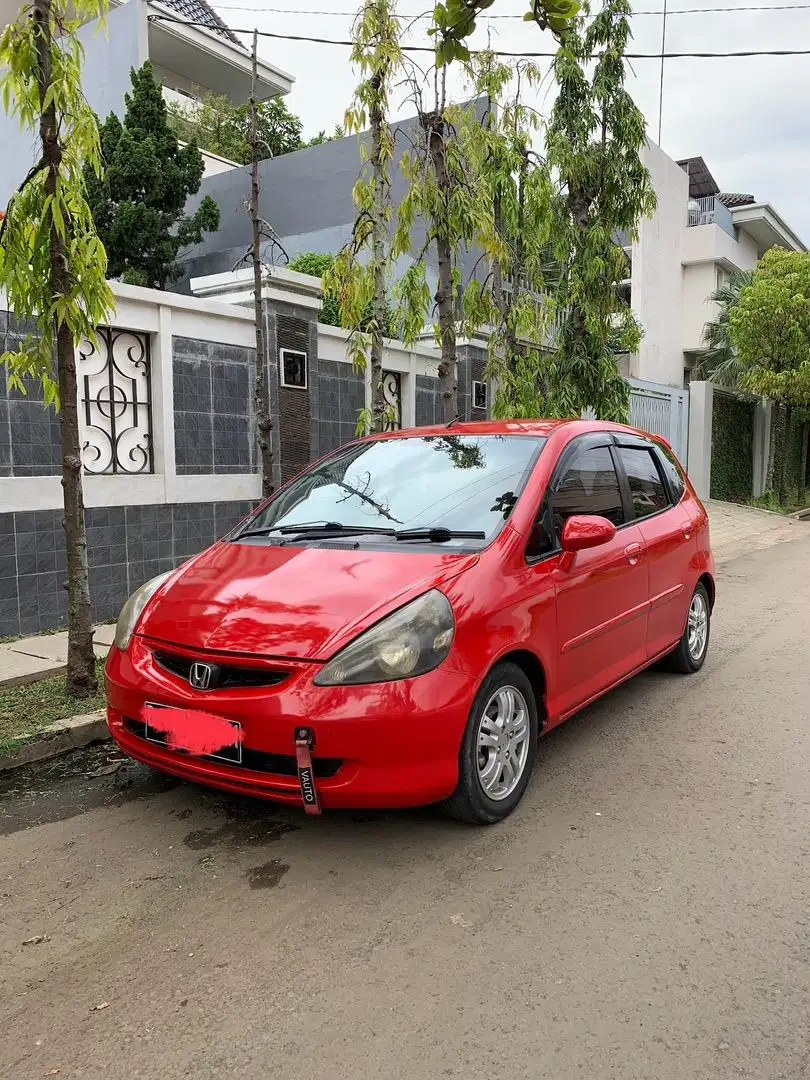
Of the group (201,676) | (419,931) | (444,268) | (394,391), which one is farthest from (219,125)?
(419,931)

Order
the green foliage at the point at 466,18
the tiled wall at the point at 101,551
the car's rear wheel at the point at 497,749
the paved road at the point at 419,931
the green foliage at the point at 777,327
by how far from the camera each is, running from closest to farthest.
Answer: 1. the paved road at the point at 419,931
2. the green foliage at the point at 466,18
3. the car's rear wheel at the point at 497,749
4. the tiled wall at the point at 101,551
5. the green foliage at the point at 777,327

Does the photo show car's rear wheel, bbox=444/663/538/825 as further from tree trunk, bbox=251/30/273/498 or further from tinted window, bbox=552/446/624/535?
tree trunk, bbox=251/30/273/498

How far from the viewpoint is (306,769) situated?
9.86ft

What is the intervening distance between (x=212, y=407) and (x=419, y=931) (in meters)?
5.96

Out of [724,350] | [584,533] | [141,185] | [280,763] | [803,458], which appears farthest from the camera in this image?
[803,458]

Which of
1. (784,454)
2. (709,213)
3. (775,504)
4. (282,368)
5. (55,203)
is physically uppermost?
(709,213)

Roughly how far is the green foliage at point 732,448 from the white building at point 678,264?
6.62 feet

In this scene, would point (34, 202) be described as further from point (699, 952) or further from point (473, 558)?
point (699, 952)

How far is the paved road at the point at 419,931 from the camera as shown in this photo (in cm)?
219

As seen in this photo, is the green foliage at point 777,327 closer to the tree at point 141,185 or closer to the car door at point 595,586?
the tree at point 141,185

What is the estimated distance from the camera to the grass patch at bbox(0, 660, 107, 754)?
4.34 meters

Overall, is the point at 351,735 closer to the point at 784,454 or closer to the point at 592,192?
the point at 592,192

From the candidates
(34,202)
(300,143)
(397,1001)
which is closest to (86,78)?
(300,143)

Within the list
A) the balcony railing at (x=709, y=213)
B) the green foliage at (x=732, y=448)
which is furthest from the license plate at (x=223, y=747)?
the balcony railing at (x=709, y=213)
